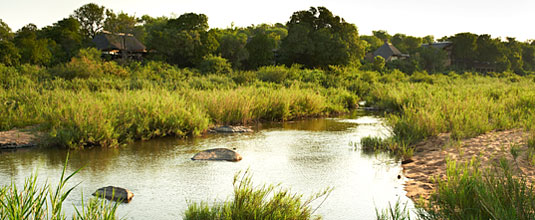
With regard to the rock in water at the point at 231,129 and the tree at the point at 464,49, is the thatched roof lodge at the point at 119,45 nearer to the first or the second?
the rock in water at the point at 231,129

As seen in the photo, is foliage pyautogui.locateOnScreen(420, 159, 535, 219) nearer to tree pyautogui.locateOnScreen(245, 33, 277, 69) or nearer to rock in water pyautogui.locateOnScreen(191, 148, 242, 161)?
rock in water pyautogui.locateOnScreen(191, 148, 242, 161)

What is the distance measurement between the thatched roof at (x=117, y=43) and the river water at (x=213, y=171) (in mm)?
39858

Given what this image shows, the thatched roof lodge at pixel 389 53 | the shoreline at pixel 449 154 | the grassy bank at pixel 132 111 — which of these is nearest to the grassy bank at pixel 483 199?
the shoreline at pixel 449 154

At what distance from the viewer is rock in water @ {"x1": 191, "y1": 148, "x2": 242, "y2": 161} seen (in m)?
10.4

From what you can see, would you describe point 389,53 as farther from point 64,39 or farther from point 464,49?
point 64,39

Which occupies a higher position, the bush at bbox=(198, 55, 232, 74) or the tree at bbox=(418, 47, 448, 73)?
the tree at bbox=(418, 47, 448, 73)

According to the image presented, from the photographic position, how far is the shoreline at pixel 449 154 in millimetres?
7807

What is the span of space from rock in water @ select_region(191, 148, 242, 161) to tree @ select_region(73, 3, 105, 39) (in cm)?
5769

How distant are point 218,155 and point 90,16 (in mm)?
61080

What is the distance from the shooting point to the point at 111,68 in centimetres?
2816

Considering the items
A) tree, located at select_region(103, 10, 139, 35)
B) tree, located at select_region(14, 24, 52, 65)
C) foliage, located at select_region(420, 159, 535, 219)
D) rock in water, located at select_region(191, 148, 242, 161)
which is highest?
tree, located at select_region(103, 10, 139, 35)

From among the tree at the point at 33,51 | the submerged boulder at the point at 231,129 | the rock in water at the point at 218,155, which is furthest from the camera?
the tree at the point at 33,51

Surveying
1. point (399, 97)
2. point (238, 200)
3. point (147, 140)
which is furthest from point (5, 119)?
point (399, 97)

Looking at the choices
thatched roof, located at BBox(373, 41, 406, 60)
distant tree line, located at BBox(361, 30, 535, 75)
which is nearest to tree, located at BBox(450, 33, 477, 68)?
distant tree line, located at BBox(361, 30, 535, 75)
